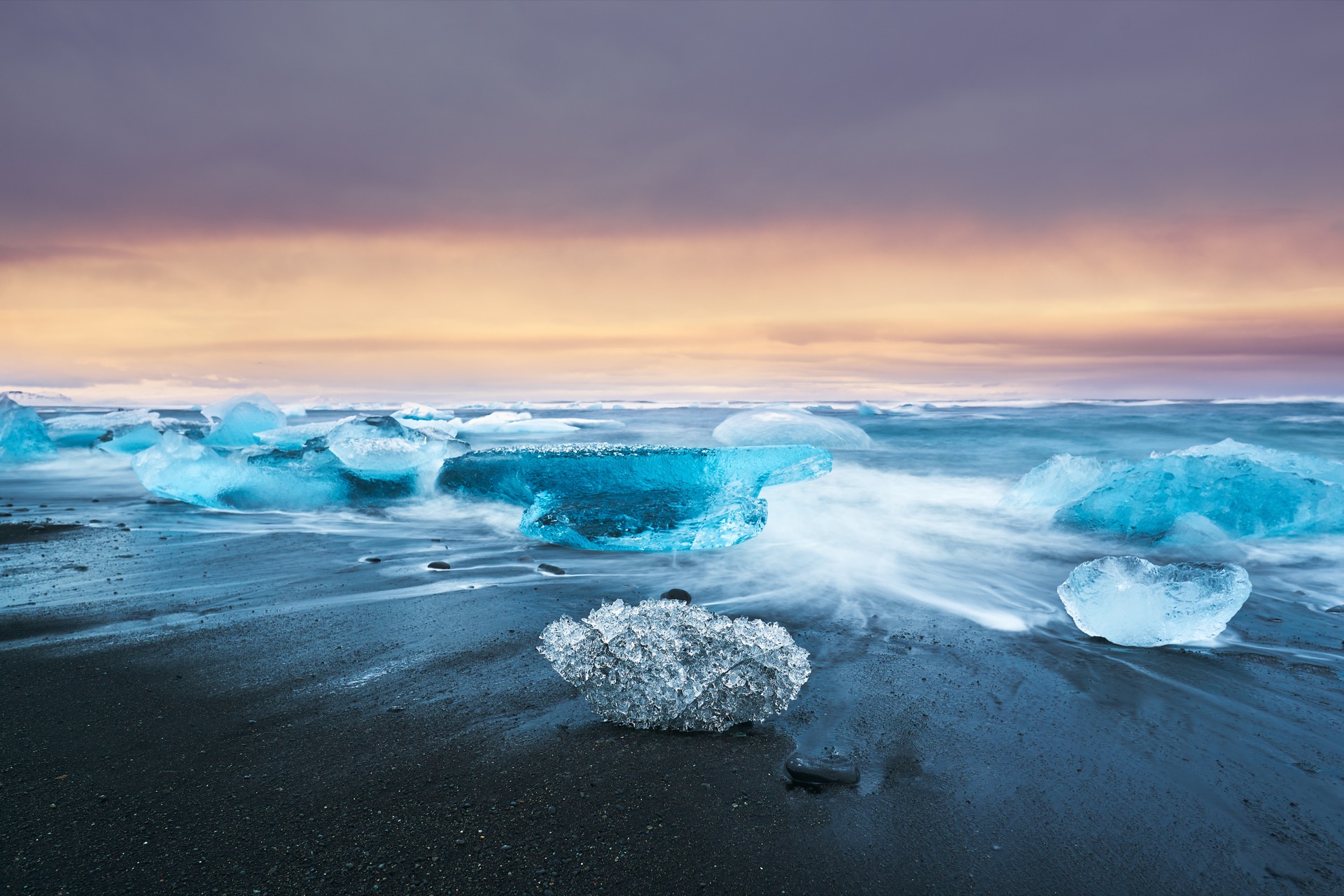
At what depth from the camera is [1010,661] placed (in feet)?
9.11

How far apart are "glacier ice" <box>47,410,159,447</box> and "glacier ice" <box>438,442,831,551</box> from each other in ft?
36.2

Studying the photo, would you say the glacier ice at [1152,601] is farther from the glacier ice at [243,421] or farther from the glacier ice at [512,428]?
the glacier ice at [512,428]

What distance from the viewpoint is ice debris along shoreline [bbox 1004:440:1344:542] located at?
5.38 meters

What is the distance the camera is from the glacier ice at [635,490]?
16.5 ft

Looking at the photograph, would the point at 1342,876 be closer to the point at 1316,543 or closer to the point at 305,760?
the point at 305,760

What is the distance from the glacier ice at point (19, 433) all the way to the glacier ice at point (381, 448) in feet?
25.3

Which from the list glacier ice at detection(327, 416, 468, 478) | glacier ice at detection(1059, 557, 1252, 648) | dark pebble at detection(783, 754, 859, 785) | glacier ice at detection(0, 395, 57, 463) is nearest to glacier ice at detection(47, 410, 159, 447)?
glacier ice at detection(0, 395, 57, 463)

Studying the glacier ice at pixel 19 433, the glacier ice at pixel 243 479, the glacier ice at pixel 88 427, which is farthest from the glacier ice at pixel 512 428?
the glacier ice at pixel 243 479

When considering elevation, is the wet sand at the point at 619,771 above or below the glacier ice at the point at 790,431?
below

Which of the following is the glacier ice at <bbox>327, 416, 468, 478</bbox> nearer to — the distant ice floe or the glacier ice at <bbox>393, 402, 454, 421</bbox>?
the distant ice floe

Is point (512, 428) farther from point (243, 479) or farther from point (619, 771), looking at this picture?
point (619, 771)

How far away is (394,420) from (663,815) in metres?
6.57

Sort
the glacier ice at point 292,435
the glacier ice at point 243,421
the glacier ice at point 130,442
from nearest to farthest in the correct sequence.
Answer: the glacier ice at point 292,435, the glacier ice at point 130,442, the glacier ice at point 243,421

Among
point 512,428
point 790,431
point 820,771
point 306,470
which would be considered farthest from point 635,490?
point 512,428
